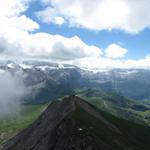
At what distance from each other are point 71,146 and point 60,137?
16708 mm

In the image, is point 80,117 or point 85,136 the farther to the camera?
point 80,117

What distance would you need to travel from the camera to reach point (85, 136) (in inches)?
6491

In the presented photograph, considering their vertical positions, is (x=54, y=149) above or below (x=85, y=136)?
below

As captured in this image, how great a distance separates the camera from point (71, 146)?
538ft

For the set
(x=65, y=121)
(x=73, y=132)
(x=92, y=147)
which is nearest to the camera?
(x=92, y=147)

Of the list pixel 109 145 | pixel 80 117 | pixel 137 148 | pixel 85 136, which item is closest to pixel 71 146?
pixel 85 136

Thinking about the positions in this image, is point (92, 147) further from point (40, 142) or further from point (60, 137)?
point (40, 142)

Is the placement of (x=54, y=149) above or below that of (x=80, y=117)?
below

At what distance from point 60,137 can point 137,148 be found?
160ft

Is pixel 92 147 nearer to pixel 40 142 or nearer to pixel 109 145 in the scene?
pixel 109 145

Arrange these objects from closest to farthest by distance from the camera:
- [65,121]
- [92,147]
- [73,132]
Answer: [92,147]
[73,132]
[65,121]

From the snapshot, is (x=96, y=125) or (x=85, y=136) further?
(x=96, y=125)

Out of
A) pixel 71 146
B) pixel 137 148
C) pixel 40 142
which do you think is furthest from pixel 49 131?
pixel 137 148

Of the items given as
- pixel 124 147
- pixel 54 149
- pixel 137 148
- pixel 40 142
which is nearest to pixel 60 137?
pixel 54 149
